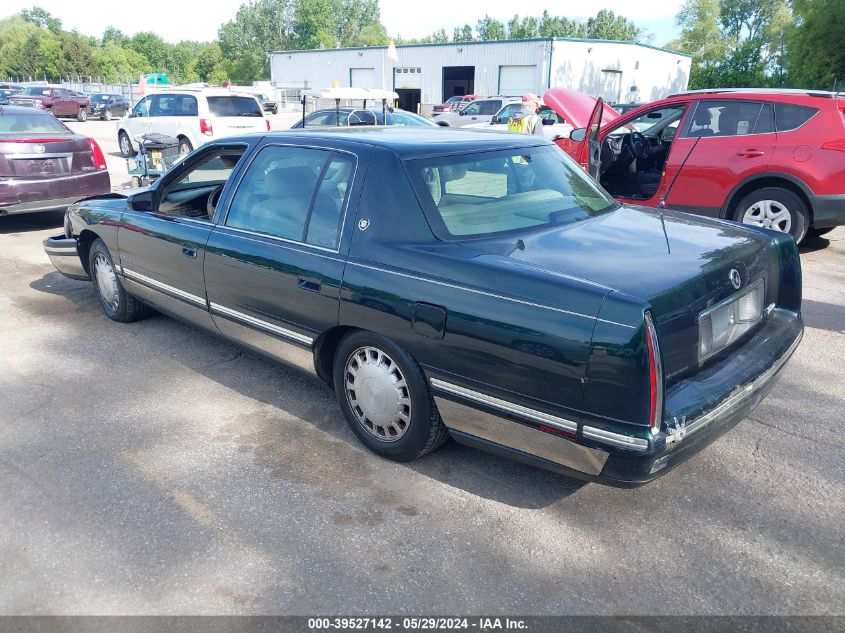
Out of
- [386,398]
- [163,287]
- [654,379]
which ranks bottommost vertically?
[386,398]

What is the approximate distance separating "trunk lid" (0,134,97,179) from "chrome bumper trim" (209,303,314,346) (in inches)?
241

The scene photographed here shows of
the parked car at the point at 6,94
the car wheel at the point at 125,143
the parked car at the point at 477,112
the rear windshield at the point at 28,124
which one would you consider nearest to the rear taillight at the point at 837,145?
the rear windshield at the point at 28,124

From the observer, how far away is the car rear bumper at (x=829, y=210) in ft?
23.5

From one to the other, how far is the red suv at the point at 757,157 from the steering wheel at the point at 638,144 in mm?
483

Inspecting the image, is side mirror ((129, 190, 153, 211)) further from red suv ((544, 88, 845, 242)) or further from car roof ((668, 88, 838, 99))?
car roof ((668, 88, 838, 99))

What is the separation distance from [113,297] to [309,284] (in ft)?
9.27

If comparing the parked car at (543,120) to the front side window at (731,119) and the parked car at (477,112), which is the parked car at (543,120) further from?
the front side window at (731,119)

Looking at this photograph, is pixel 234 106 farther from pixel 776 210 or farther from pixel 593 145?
pixel 776 210

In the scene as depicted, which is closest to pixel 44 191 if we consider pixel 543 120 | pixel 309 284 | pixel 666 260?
pixel 309 284

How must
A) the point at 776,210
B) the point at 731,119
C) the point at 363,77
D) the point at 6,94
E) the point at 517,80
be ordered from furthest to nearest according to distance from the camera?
the point at 363,77, the point at 517,80, the point at 6,94, the point at 731,119, the point at 776,210

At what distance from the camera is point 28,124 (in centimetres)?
945

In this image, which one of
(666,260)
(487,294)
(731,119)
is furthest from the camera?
(731,119)

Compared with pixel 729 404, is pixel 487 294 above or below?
above

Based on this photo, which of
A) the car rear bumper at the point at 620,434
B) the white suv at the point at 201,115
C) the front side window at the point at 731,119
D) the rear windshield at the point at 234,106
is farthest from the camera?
the rear windshield at the point at 234,106
